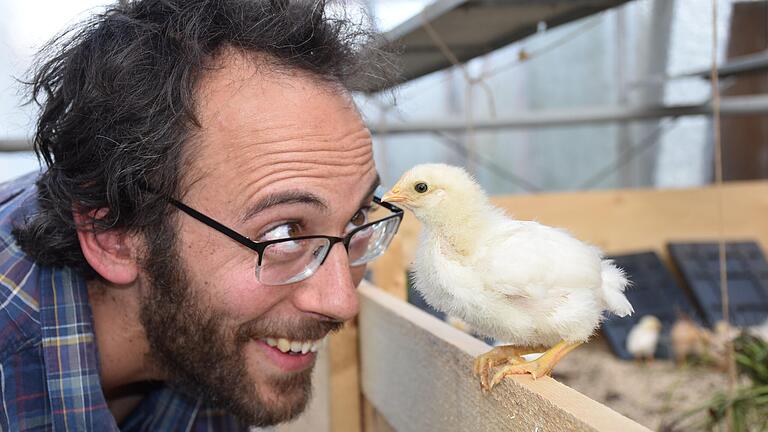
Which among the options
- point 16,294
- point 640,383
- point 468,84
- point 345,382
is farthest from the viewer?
point 640,383

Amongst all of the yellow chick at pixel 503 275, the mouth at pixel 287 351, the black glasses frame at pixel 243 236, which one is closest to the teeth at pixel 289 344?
the mouth at pixel 287 351

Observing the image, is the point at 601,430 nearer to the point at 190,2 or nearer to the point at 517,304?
the point at 517,304

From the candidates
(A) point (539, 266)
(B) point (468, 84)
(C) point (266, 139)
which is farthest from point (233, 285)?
(B) point (468, 84)

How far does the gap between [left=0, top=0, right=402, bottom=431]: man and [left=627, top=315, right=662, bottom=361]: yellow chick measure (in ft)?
3.92

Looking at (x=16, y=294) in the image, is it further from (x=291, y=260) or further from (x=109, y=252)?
(x=291, y=260)

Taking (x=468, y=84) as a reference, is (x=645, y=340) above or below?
below

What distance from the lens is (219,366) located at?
0.95 meters

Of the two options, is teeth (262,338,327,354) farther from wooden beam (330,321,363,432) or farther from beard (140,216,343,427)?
wooden beam (330,321,363,432)

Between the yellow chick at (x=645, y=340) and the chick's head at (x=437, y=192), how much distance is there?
142 centimetres

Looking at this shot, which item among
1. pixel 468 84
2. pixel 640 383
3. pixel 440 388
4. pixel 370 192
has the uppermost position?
pixel 468 84

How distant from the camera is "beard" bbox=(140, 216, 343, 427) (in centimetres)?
92

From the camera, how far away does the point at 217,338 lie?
3.05 ft

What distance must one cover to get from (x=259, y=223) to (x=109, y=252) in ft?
0.82

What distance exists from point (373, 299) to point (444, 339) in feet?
1.02
